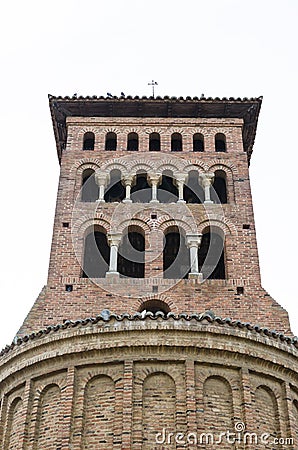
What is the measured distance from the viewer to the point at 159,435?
43.4ft

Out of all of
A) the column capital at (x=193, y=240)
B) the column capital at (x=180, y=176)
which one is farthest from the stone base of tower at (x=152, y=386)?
the column capital at (x=180, y=176)

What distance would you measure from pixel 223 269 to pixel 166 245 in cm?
204

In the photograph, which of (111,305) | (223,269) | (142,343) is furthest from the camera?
(223,269)

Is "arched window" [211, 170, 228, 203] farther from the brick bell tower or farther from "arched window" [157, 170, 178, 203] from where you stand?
"arched window" [157, 170, 178, 203]

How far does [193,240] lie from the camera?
21.5m

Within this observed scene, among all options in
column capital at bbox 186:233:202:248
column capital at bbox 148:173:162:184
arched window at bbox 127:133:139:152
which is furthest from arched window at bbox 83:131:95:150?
column capital at bbox 186:233:202:248

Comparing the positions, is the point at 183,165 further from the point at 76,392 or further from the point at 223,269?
the point at 76,392

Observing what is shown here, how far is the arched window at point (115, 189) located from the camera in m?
23.4

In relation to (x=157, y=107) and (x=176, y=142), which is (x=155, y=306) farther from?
(x=157, y=107)

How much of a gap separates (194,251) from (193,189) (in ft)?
9.43

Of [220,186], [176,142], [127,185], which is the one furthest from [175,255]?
[176,142]

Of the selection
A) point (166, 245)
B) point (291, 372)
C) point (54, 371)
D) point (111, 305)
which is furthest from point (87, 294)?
point (291, 372)

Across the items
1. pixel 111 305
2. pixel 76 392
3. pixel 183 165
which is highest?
pixel 183 165

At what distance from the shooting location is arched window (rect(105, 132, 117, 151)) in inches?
970
